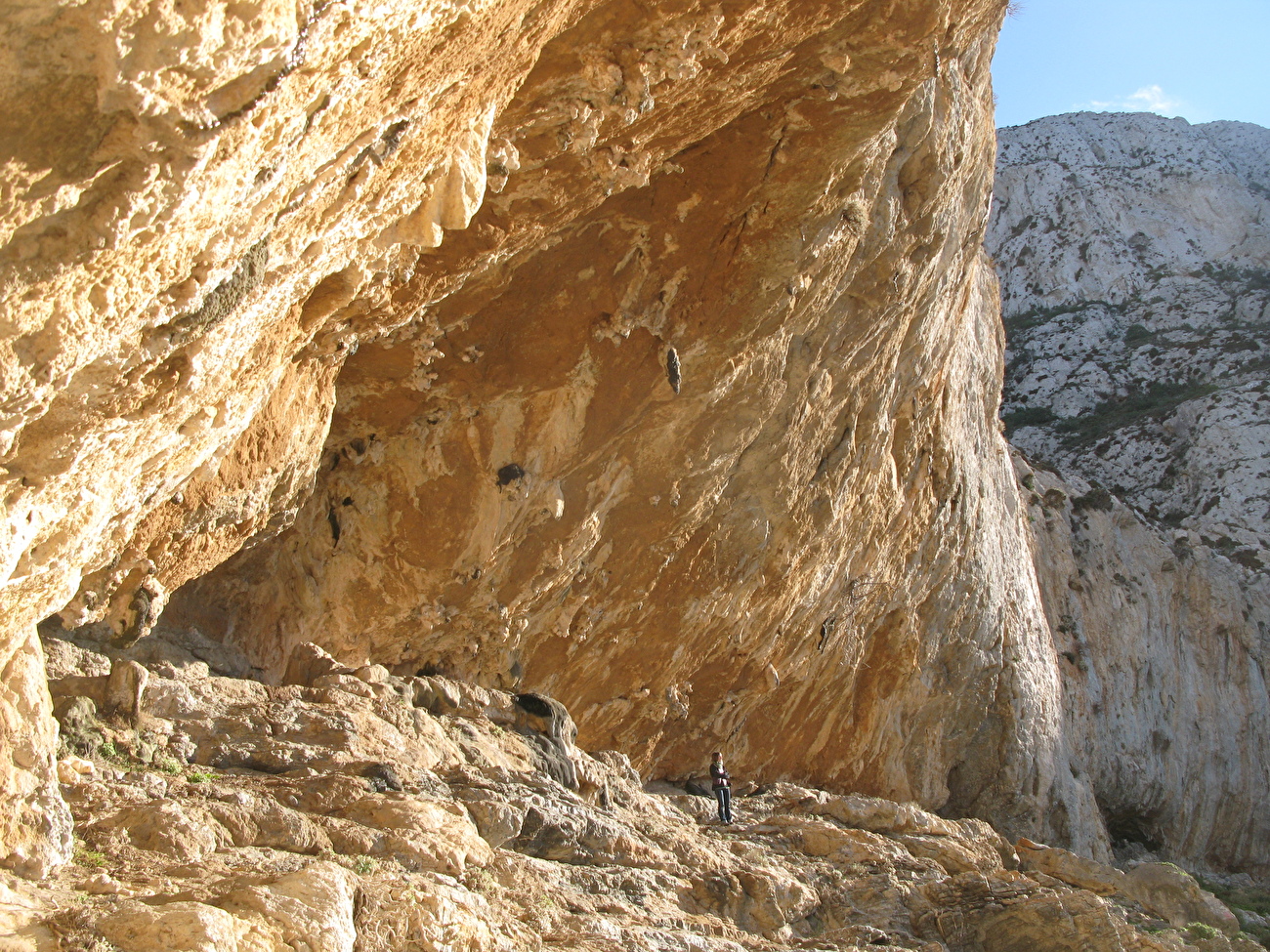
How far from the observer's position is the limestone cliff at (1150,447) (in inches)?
866

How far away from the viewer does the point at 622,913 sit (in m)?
5.97

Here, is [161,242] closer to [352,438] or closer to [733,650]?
[352,438]

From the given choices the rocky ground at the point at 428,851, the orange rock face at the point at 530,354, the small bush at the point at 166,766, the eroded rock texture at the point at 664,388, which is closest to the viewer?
the orange rock face at the point at 530,354

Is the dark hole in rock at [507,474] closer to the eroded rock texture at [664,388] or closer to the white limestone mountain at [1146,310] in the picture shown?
the eroded rock texture at [664,388]

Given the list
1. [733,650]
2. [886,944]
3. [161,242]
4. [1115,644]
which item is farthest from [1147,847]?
[161,242]

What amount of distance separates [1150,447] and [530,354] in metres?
25.7

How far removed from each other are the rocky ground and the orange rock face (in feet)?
1.98

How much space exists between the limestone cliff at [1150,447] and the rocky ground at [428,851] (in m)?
12.2

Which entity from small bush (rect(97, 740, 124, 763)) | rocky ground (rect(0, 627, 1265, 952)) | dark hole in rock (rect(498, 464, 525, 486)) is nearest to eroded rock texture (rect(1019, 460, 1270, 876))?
rocky ground (rect(0, 627, 1265, 952))

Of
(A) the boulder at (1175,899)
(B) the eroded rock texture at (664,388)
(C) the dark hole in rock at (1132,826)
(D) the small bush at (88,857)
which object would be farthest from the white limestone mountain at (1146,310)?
(D) the small bush at (88,857)

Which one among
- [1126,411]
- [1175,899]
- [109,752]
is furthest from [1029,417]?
[109,752]

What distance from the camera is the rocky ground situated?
420cm

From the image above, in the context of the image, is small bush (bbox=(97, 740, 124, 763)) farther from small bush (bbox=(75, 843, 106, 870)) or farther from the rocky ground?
small bush (bbox=(75, 843, 106, 870))

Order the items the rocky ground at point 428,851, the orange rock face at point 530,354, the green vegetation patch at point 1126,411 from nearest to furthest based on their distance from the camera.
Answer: the orange rock face at point 530,354 → the rocky ground at point 428,851 → the green vegetation patch at point 1126,411
